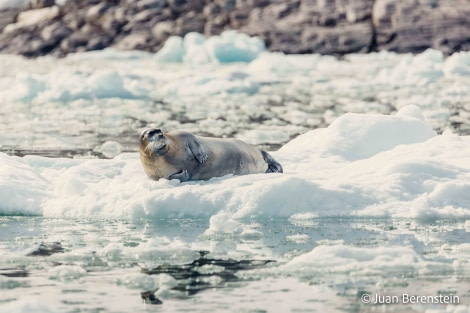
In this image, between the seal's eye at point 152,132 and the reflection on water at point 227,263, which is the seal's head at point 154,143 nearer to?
the seal's eye at point 152,132

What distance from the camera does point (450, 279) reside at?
5.70 m

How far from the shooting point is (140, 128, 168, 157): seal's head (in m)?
8.19

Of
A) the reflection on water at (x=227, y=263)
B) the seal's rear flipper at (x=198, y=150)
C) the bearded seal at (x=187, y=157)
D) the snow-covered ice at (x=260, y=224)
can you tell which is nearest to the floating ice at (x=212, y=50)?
the snow-covered ice at (x=260, y=224)

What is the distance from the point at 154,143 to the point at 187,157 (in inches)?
12.6

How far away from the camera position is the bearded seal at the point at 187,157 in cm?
822

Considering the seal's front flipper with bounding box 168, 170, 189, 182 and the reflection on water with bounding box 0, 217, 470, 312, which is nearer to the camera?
the reflection on water with bounding box 0, 217, 470, 312

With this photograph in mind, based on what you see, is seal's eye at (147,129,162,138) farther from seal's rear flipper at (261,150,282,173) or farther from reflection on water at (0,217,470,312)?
seal's rear flipper at (261,150,282,173)

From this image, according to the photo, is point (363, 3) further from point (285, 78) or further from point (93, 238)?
point (93, 238)

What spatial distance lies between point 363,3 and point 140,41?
7415mm

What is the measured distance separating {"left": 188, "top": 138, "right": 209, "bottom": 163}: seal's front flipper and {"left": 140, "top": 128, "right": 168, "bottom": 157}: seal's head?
0.86ft

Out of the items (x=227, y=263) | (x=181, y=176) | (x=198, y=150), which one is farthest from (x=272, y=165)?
(x=227, y=263)

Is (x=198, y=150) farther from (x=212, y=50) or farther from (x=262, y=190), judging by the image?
(x=212, y=50)

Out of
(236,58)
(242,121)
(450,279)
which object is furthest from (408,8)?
(450,279)

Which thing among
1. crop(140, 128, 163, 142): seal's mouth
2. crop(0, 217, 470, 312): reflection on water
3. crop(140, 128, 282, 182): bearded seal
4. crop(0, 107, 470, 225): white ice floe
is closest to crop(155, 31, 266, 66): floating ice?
crop(0, 107, 470, 225): white ice floe
